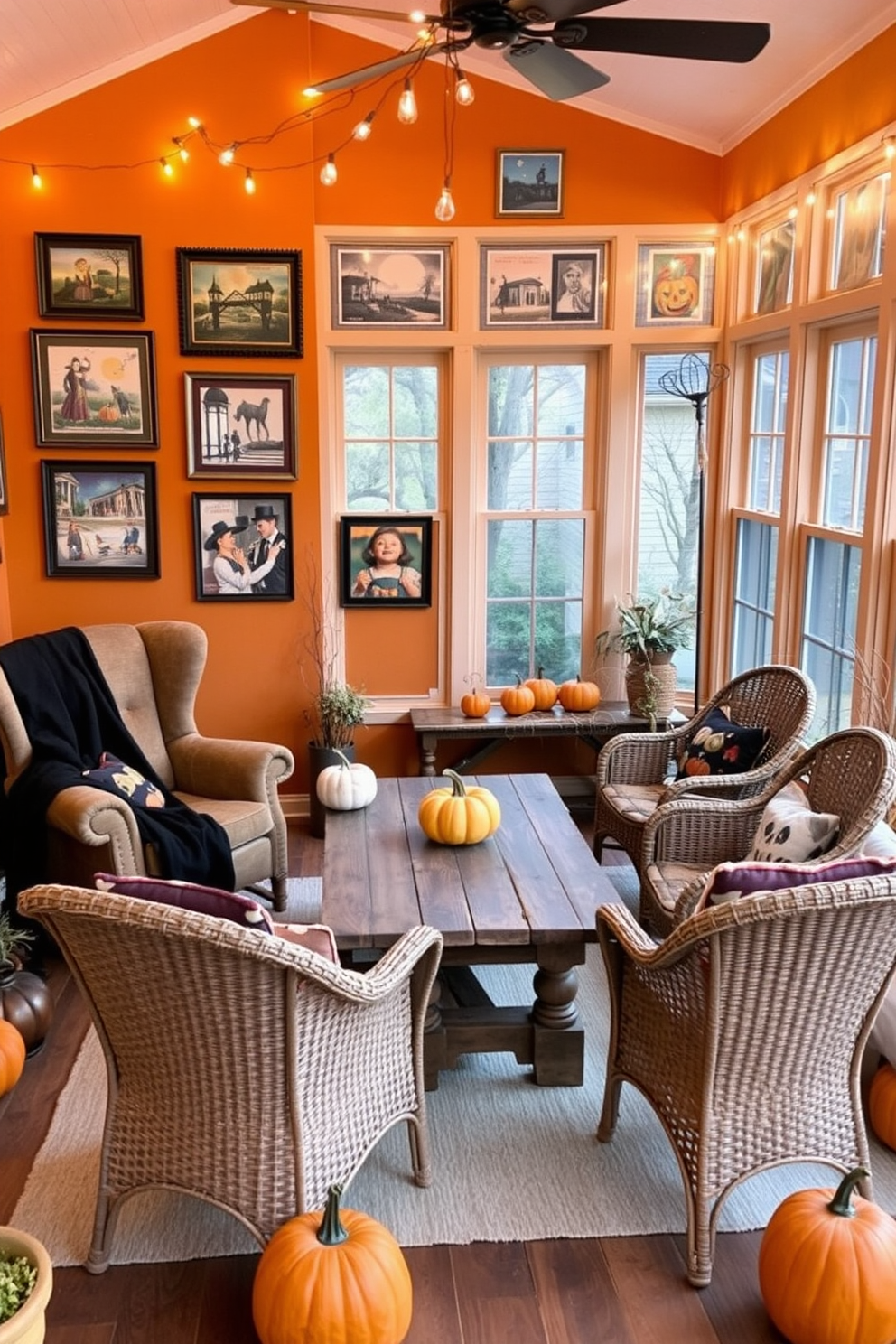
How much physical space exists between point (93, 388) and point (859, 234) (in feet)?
10.2

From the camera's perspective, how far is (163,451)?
487cm

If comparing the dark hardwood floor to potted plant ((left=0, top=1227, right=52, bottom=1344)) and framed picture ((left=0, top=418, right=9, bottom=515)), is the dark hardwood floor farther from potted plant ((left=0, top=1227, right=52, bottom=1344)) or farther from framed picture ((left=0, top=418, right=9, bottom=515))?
framed picture ((left=0, top=418, right=9, bottom=515))

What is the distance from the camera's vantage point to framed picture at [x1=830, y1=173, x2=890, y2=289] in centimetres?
362

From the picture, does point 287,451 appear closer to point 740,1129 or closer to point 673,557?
point 673,557

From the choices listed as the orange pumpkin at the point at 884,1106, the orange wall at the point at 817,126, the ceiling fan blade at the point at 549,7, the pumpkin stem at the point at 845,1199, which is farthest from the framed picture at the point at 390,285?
the pumpkin stem at the point at 845,1199

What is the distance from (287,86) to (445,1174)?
427 cm

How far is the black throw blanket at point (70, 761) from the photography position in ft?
12.2

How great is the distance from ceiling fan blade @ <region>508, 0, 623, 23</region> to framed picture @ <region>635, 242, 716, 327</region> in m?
2.73

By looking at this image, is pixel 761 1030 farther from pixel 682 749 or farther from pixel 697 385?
pixel 697 385

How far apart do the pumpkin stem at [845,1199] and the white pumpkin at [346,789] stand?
1921 mm

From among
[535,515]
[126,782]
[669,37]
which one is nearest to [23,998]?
[126,782]

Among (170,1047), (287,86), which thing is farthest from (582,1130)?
(287,86)

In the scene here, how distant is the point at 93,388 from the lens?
188 inches

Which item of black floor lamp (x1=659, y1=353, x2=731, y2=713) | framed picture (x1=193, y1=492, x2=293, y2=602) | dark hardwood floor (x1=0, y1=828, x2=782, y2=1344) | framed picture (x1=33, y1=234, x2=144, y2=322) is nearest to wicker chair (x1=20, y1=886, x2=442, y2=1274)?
dark hardwood floor (x1=0, y1=828, x2=782, y2=1344)
